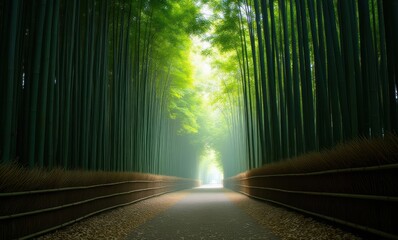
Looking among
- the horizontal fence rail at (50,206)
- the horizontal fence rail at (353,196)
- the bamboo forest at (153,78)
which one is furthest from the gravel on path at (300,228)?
the horizontal fence rail at (50,206)

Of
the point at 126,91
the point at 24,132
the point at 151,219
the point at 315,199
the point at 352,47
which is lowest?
the point at 151,219

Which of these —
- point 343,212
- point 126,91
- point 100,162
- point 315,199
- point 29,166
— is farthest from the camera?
point 126,91

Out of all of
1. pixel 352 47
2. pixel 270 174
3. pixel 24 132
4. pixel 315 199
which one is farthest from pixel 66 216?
pixel 270 174

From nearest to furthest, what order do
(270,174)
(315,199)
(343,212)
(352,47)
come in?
(343,212) < (352,47) < (315,199) < (270,174)

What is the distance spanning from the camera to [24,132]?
16.2 feet

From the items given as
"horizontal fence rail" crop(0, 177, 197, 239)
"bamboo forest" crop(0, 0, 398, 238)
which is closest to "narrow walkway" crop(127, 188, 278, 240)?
"horizontal fence rail" crop(0, 177, 197, 239)

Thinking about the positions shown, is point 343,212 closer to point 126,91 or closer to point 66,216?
point 66,216

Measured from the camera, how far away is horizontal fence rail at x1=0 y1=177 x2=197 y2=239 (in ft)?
11.6

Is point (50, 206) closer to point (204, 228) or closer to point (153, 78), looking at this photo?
point (204, 228)

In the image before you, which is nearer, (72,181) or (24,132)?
(24,132)

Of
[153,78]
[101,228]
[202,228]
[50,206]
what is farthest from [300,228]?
[153,78]

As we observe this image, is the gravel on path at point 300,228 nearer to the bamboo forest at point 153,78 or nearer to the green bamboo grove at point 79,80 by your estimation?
the bamboo forest at point 153,78

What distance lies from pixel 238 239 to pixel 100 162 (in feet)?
14.1

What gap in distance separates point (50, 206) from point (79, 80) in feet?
9.18
